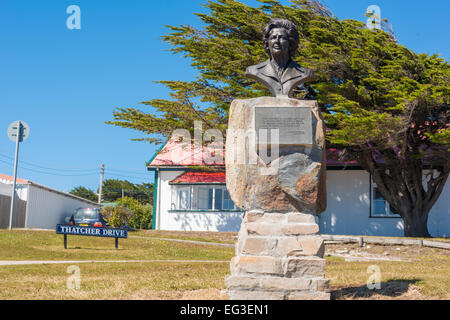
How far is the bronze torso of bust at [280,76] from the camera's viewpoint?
25.2ft

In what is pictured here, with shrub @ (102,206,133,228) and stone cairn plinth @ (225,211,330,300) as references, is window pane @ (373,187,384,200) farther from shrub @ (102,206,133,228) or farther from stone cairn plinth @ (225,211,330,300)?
stone cairn plinth @ (225,211,330,300)

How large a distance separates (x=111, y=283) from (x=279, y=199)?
317cm

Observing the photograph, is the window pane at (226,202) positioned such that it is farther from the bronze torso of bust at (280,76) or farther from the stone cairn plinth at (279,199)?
the stone cairn plinth at (279,199)

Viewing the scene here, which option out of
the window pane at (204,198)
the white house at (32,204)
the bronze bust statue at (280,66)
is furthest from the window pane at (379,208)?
the white house at (32,204)

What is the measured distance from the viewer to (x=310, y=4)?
69.6 feet

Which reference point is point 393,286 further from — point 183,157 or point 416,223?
point 183,157

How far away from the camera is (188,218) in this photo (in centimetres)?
2648

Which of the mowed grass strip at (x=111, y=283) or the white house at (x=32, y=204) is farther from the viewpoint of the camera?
the white house at (x=32, y=204)

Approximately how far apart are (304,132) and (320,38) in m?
14.0

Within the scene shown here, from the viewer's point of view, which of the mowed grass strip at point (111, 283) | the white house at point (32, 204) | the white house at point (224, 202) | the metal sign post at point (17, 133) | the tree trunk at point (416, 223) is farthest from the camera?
the white house at point (32, 204)

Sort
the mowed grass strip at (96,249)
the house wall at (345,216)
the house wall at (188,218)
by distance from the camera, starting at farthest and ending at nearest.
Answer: the house wall at (188,218) → the house wall at (345,216) → the mowed grass strip at (96,249)

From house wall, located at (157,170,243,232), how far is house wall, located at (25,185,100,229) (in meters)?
8.48

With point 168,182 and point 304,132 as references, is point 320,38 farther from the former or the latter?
point 304,132

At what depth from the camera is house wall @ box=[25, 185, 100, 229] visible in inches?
1180
